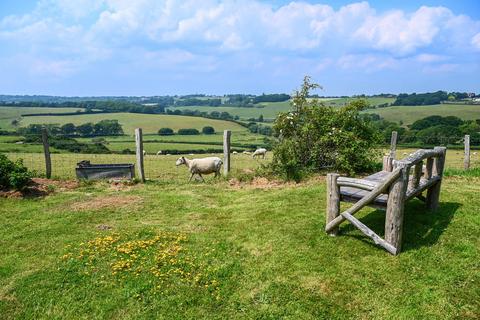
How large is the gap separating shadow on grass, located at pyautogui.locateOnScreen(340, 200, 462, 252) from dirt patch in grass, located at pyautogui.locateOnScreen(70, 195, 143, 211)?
739 centimetres

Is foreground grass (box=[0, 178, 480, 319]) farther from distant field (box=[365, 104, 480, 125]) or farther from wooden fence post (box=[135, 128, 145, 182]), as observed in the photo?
distant field (box=[365, 104, 480, 125])

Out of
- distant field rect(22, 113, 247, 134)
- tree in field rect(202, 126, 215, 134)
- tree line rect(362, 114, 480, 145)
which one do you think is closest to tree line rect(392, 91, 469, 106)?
tree line rect(362, 114, 480, 145)

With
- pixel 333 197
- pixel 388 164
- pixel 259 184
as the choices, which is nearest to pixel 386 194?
pixel 333 197

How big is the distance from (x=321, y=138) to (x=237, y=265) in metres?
9.93

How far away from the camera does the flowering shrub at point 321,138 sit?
16.7 meters

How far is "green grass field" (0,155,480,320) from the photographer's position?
6895mm

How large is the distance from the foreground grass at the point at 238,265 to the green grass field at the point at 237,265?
0.02 m

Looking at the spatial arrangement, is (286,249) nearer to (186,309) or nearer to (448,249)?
(186,309)

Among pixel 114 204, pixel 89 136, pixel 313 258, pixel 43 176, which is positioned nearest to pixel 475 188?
pixel 313 258

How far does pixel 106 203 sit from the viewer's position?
44.0ft

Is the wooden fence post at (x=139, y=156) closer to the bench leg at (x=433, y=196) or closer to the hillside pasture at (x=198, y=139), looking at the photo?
the bench leg at (x=433, y=196)

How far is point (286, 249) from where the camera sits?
884 centimetres

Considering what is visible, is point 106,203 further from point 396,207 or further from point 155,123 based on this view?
point 155,123

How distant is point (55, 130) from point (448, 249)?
7852 cm
